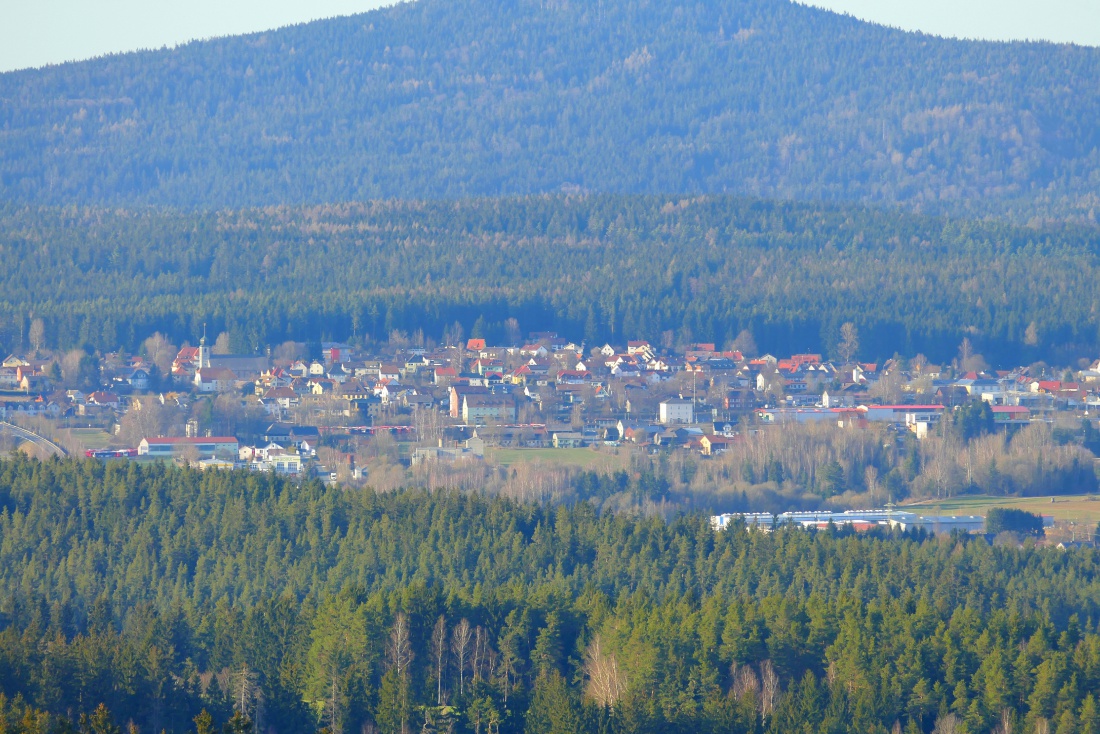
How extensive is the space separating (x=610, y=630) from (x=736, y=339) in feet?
242

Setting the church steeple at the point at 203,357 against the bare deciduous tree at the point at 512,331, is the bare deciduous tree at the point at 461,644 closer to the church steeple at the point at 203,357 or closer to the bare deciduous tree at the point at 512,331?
the church steeple at the point at 203,357

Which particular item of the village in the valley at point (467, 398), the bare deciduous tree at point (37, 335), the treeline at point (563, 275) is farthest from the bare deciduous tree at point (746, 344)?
the bare deciduous tree at point (37, 335)

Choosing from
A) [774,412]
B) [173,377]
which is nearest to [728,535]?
[774,412]

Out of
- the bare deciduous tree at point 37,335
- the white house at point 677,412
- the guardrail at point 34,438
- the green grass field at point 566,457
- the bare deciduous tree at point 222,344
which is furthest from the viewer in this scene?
the bare deciduous tree at point 222,344

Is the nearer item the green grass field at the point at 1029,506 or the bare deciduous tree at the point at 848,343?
the green grass field at the point at 1029,506

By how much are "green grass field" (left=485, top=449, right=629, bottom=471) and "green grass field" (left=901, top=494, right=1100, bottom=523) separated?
35.2ft

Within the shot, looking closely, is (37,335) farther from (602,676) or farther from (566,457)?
(602,676)

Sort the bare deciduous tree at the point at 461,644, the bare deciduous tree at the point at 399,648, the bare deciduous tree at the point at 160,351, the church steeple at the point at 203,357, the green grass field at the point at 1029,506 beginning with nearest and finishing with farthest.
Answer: the bare deciduous tree at the point at 399,648, the bare deciduous tree at the point at 461,644, the green grass field at the point at 1029,506, the bare deciduous tree at the point at 160,351, the church steeple at the point at 203,357

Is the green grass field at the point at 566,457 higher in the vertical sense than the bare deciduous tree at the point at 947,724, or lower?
higher

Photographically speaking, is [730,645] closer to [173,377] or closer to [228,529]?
[228,529]

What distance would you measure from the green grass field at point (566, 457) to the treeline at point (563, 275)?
2935 cm

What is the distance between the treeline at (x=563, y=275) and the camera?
378 ft

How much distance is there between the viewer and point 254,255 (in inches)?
5123

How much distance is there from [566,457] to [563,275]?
48415mm
